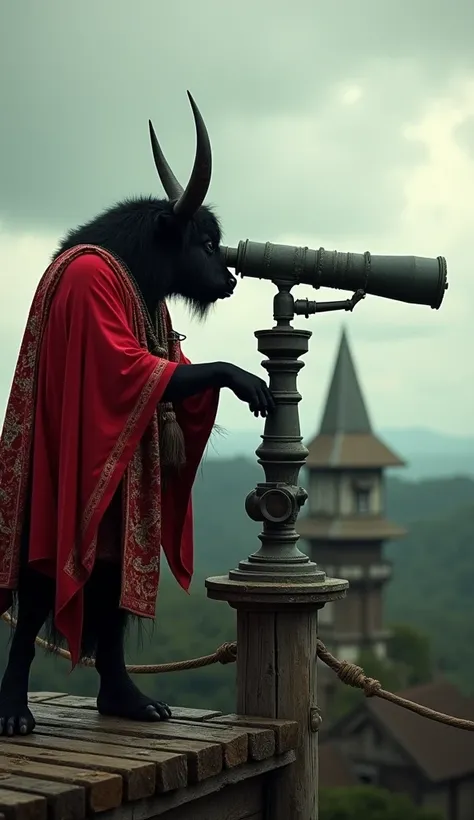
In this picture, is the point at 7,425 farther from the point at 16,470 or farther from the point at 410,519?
the point at 410,519

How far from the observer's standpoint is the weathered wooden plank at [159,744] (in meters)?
3.29

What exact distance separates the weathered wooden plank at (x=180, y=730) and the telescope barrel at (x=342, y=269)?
4.23 feet

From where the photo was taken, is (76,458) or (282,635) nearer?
(76,458)

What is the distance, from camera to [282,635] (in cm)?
384

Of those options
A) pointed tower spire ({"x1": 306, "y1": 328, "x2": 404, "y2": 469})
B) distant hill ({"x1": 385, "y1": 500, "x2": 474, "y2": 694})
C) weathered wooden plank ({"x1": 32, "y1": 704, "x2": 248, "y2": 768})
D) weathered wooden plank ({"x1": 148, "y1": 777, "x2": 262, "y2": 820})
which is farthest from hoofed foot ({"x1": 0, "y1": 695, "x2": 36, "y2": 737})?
distant hill ({"x1": 385, "y1": 500, "x2": 474, "y2": 694})

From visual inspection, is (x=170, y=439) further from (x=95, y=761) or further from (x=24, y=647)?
(x=95, y=761)

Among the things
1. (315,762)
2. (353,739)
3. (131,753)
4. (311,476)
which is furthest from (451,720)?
(311,476)

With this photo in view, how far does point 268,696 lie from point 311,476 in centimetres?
4003

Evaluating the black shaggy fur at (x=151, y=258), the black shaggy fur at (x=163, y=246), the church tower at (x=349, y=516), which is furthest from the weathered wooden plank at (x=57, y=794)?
the church tower at (x=349, y=516)

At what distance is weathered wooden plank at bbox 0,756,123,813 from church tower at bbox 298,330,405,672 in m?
36.8

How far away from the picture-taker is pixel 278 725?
3721 mm

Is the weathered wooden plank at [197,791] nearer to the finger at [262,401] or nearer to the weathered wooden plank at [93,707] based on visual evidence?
the weathered wooden plank at [93,707]

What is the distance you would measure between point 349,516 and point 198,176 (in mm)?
38980

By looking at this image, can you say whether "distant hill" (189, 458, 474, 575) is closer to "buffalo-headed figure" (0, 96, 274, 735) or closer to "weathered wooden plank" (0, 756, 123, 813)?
"buffalo-headed figure" (0, 96, 274, 735)
